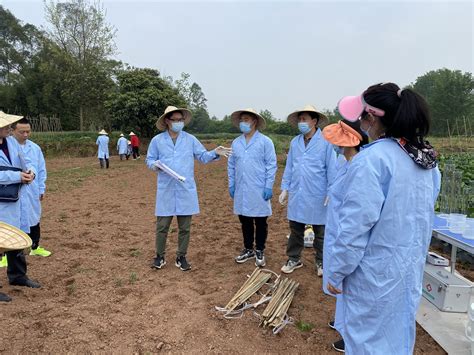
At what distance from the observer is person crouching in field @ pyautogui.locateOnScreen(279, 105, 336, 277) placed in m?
3.75

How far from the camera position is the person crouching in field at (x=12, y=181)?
11.2ft

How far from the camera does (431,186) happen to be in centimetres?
175

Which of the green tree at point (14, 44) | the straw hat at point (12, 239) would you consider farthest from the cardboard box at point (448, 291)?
the green tree at point (14, 44)

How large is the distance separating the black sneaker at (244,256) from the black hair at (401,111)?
3.03 metres

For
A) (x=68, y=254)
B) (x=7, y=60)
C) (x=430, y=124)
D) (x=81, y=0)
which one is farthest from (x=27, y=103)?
(x=430, y=124)

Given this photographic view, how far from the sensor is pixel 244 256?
4.41m

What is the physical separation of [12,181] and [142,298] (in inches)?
69.4

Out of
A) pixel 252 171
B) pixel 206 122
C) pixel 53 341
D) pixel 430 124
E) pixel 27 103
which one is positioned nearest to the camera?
pixel 430 124

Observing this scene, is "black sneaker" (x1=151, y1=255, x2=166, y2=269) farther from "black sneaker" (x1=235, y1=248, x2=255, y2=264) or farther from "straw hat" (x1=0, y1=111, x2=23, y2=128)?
"straw hat" (x1=0, y1=111, x2=23, y2=128)

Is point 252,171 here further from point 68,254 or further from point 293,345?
point 68,254

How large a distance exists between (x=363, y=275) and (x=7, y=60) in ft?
132

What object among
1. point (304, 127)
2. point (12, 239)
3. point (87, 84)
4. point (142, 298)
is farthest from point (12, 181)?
point (87, 84)

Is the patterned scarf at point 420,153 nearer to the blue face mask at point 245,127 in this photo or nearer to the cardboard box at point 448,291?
the cardboard box at point 448,291

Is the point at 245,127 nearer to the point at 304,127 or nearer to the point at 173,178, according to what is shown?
the point at 304,127
